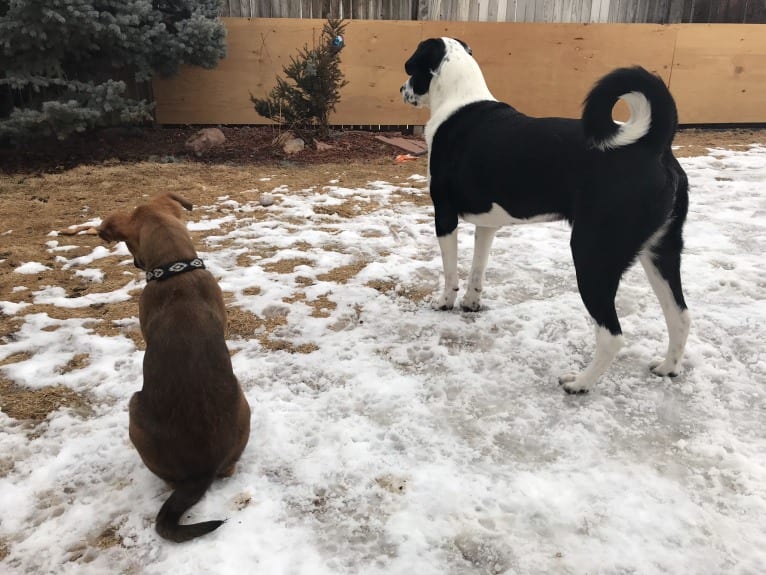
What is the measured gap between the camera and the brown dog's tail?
1.96m

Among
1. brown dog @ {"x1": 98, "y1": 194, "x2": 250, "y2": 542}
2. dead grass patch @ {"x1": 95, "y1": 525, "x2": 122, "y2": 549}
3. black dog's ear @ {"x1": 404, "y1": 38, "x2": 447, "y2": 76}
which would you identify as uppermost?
black dog's ear @ {"x1": 404, "y1": 38, "x2": 447, "y2": 76}

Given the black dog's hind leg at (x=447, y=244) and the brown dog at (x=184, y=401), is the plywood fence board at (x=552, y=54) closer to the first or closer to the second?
the black dog's hind leg at (x=447, y=244)

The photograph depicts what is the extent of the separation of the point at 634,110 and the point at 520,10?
8728 millimetres

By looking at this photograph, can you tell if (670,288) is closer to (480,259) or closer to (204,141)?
(480,259)

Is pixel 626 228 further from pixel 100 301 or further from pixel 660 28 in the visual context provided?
pixel 660 28

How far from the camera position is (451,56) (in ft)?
12.6

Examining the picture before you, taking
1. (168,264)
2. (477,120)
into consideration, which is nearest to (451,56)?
(477,120)

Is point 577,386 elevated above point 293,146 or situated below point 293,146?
below

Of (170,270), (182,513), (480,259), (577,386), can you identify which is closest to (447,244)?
(480,259)

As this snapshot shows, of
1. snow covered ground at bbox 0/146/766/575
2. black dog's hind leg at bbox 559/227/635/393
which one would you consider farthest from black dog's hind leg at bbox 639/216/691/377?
black dog's hind leg at bbox 559/227/635/393

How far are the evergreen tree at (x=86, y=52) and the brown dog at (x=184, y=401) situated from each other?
5836mm

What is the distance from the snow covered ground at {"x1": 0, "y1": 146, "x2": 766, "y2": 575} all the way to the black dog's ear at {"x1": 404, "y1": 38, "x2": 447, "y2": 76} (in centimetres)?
161

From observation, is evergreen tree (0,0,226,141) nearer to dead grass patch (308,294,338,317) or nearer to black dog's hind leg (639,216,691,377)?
dead grass patch (308,294,338,317)

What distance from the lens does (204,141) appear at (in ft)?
27.7
